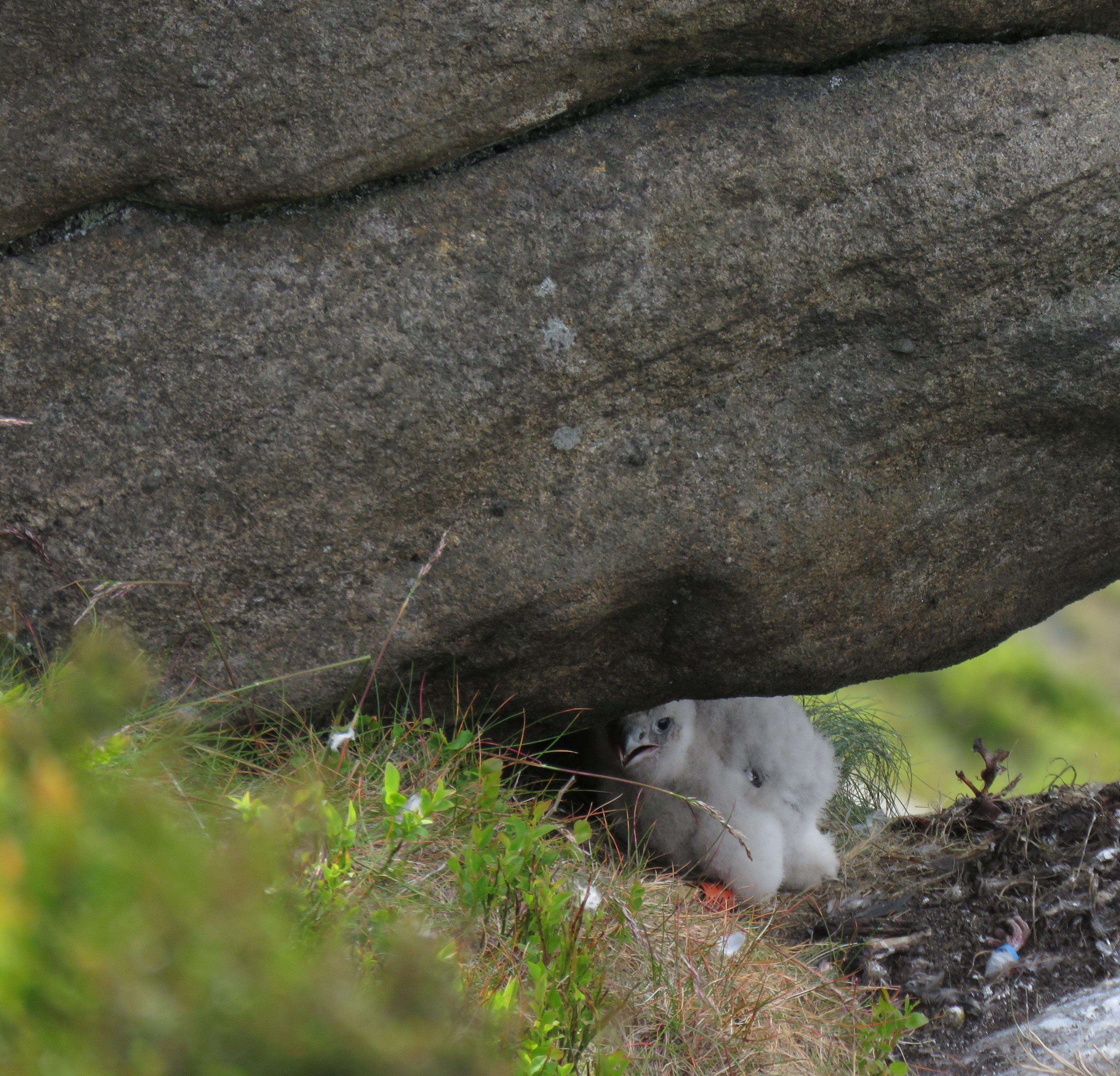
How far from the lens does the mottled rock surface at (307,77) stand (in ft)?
7.29

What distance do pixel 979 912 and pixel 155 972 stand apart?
10.6ft

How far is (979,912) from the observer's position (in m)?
3.40

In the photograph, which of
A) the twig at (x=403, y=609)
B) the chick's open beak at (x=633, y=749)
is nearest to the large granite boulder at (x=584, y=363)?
the twig at (x=403, y=609)

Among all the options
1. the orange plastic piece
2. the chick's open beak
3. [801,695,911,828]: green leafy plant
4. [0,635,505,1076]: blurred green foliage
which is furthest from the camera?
[801,695,911,828]: green leafy plant

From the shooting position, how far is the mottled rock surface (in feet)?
7.29

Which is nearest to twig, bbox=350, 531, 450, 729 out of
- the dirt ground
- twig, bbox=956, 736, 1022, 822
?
the dirt ground

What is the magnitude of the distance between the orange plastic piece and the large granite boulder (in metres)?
1.02

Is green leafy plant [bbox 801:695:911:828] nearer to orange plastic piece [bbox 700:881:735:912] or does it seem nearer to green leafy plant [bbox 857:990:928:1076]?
orange plastic piece [bbox 700:881:735:912]

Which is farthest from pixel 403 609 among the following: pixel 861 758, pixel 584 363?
pixel 861 758

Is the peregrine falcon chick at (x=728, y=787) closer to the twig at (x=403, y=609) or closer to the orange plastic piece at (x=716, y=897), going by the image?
the orange plastic piece at (x=716, y=897)

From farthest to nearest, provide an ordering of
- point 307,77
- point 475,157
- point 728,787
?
point 728,787, point 475,157, point 307,77

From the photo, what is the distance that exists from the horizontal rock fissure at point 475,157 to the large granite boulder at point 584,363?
24 mm

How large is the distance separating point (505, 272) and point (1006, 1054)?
2.28m

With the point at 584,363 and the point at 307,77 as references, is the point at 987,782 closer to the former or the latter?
the point at 584,363
